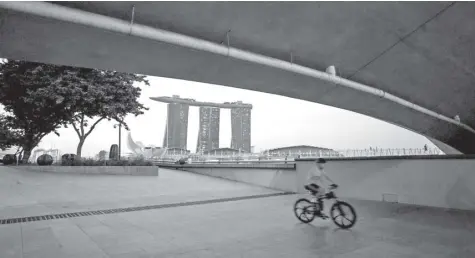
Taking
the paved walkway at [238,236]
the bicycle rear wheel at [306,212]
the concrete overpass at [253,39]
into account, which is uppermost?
the concrete overpass at [253,39]

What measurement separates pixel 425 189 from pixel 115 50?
406 inches

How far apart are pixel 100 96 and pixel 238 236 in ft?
62.4

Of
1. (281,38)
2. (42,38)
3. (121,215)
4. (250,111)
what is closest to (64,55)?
(42,38)

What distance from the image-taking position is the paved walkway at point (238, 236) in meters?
4.45

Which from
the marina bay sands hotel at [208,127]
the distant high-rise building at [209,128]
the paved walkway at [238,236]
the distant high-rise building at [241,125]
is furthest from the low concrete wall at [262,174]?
the distant high-rise building at [241,125]

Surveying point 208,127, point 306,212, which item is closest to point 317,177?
point 306,212

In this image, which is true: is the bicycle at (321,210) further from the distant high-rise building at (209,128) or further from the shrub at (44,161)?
the distant high-rise building at (209,128)

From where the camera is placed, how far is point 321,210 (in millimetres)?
6465

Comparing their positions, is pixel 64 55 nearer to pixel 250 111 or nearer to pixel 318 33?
pixel 318 33

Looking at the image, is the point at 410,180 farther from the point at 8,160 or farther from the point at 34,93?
the point at 8,160

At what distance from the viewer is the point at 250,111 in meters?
197

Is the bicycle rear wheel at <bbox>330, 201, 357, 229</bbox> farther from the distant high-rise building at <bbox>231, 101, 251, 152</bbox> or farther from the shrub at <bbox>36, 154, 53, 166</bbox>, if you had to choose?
the distant high-rise building at <bbox>231, 101, 251, 152</bbox>

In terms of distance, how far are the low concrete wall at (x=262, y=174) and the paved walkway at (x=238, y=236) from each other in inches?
229

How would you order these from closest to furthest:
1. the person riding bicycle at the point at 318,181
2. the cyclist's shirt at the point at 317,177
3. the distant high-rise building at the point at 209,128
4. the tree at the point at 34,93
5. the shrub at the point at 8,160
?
1. the person riding bicycle at the point at 318,181
2. the cyclist's shirt at the point at 317,177
3. the tree at the point at 34,93
4. the shrub at the point at 8,160
5. the distant high-rise building at the point at 209,128
